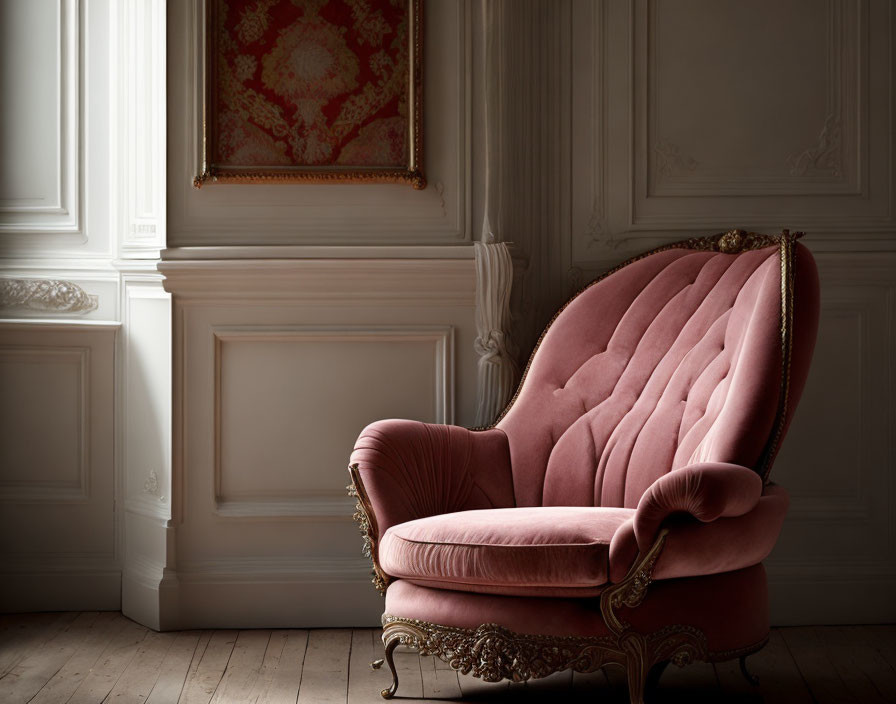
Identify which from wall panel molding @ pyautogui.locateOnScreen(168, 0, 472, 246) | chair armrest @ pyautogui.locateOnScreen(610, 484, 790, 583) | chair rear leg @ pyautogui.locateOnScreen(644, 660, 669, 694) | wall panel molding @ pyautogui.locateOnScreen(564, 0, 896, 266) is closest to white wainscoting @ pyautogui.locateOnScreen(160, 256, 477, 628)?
wall panel molding @ pyautogui.locateOnScreen(168, 0, 472, 246)

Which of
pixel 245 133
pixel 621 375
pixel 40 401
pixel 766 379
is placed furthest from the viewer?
pixel 40 401

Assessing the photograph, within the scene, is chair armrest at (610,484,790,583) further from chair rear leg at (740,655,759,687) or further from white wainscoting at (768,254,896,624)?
white wainscoting at (768,254,896,624)

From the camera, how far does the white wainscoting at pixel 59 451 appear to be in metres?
2.95

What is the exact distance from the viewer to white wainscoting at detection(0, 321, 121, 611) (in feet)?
9.69

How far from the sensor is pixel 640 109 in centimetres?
285

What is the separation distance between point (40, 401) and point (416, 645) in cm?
155

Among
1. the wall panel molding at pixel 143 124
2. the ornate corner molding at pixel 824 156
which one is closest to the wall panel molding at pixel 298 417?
the wall panel molding at pixel 143 124

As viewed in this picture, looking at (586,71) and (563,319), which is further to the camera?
(586,71)

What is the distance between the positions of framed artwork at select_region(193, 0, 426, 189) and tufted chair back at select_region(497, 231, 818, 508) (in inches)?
27.0

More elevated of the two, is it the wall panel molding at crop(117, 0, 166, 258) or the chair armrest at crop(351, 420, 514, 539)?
the wall panel molding at crop(117, 0, 166, 258)

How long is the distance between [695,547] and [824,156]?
1474 millimetres

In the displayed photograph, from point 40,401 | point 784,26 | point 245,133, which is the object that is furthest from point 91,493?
point 784,26

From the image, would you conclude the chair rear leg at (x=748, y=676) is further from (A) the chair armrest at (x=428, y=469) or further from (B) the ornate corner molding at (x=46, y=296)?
(B) the ornate corner molding at (x=46, y=296)

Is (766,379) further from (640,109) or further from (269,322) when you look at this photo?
(269,322)
